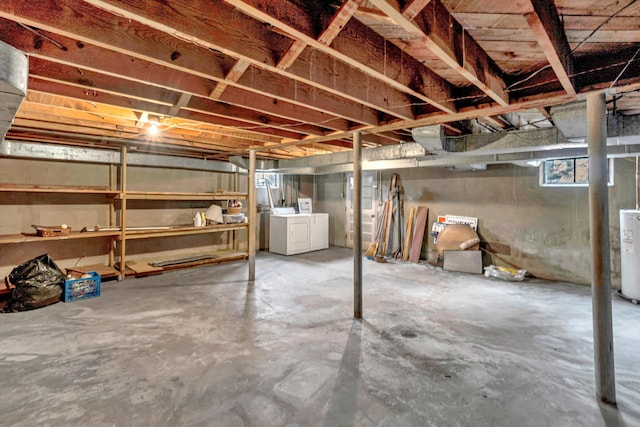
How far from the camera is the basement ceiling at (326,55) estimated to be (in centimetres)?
131

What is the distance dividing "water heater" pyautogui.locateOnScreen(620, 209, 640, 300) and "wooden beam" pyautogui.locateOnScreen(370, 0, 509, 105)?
287 cm

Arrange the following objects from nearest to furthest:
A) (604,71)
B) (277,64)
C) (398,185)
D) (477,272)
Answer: (277,64), (604,71), (477,272), (398,185)

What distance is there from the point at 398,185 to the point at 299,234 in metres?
2.31

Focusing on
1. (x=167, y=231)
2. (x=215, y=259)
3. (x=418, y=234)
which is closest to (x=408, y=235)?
(x=418, y=234)

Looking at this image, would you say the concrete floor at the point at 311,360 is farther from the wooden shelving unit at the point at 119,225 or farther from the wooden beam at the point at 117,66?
the wooden beam at the point at 117,66

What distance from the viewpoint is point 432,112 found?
257cm

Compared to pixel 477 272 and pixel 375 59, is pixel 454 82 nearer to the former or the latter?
pixel 375 59

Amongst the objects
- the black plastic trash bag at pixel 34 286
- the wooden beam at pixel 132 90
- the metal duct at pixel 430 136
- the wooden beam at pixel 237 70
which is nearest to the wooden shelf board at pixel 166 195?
the black plastic trash bag at pixel 34 286

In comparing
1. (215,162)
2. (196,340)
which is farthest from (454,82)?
Answer: (215,162)

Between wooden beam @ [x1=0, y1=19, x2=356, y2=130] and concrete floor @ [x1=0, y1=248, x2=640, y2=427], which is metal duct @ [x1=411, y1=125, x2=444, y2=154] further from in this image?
concrete floor @ [x1=0, y1=248, x2=640, y2=427]

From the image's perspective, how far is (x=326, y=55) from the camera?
6.32 ft

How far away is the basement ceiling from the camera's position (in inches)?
51.6

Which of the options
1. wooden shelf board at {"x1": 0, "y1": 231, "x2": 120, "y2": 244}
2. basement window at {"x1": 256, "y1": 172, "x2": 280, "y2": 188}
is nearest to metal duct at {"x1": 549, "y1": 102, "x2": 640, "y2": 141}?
wooden shelf board at {"x1": 0, "y1": 231, "x2": 120, "y2": 244}

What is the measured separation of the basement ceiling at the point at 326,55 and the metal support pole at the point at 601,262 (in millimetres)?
305
